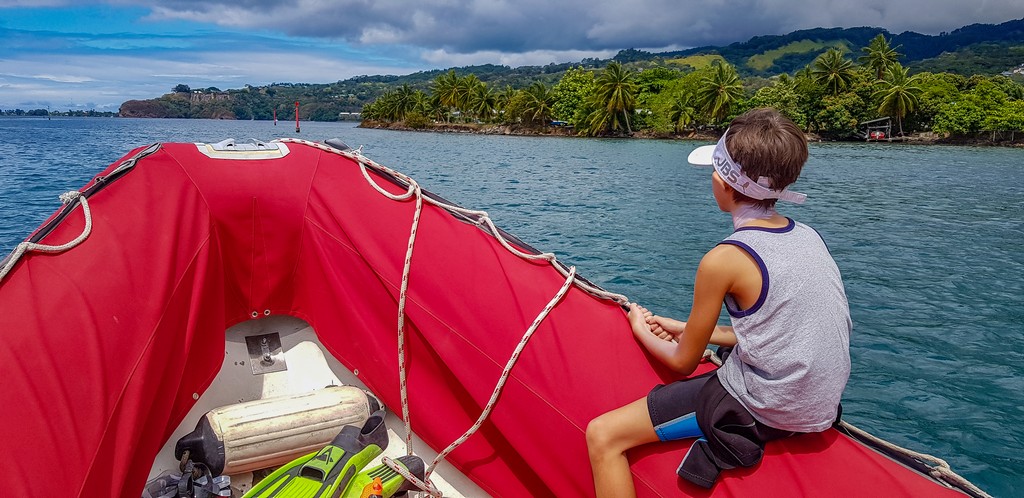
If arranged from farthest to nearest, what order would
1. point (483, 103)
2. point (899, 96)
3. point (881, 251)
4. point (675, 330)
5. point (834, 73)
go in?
point (483, 103) < point (834, 73) < point (899, 96) < point (881, 251) < point (675, 330)

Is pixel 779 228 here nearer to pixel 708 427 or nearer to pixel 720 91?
pixel 708 427

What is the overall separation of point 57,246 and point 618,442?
2.24 metres

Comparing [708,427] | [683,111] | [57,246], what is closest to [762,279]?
[708,427]

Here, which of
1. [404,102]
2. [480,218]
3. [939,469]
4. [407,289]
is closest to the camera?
[939,469]

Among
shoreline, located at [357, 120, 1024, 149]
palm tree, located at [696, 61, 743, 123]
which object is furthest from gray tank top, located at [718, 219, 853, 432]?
palm tree, located at [696, 61, 743, 123]

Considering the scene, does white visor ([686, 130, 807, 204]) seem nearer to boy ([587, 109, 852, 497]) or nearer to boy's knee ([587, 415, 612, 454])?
boy ([587, 109, 852, 497])

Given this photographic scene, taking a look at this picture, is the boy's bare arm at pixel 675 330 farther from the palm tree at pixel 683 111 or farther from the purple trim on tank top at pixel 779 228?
the palm tree at pixel 683 111

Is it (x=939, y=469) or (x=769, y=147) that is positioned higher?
(x=769, y=147)

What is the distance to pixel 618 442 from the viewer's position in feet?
7.02

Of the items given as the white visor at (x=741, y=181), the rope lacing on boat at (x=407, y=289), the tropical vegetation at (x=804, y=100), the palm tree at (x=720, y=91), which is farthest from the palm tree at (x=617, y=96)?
the white visor at (x=741, y=181)

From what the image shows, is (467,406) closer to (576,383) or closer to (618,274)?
(576,383)

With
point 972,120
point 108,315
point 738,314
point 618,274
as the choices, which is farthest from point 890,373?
point 972,120

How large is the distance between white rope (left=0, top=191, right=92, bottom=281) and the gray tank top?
2.45 m

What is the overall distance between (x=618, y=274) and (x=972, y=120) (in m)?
57.5
